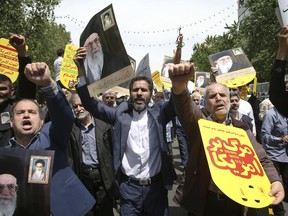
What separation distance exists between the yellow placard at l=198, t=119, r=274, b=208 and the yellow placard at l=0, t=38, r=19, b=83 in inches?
156

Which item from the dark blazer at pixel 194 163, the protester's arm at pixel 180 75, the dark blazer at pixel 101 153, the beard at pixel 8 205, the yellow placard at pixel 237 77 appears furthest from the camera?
the yellow placard at pixel 237 77

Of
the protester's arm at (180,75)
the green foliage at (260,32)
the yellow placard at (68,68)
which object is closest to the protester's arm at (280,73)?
the protester's arm at (180,75)

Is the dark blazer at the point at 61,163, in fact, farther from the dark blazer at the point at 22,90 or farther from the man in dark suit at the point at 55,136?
the dark blazer at the point at 22,90

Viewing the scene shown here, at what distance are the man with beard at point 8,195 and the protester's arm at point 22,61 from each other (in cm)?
127

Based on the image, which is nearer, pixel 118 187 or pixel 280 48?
pixel 280 48

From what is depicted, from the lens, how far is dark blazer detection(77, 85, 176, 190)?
381cm

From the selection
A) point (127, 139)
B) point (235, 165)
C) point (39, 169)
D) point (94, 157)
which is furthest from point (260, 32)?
point (39, 169)

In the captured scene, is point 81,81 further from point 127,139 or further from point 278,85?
point 278,85

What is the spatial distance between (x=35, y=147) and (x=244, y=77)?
451 cm

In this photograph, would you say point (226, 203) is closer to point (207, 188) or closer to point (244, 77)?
point (207, 188)

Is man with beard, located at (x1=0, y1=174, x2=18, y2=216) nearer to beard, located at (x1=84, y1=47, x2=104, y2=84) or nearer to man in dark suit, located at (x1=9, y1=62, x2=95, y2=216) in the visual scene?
man in dark suit, located at (x1=9, y1=62, x2=95, y2=216)

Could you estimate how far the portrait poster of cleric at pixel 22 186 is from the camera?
2.37 meters

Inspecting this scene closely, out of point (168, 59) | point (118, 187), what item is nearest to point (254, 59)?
point (168, 59)

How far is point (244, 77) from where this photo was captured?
6.48 metres
